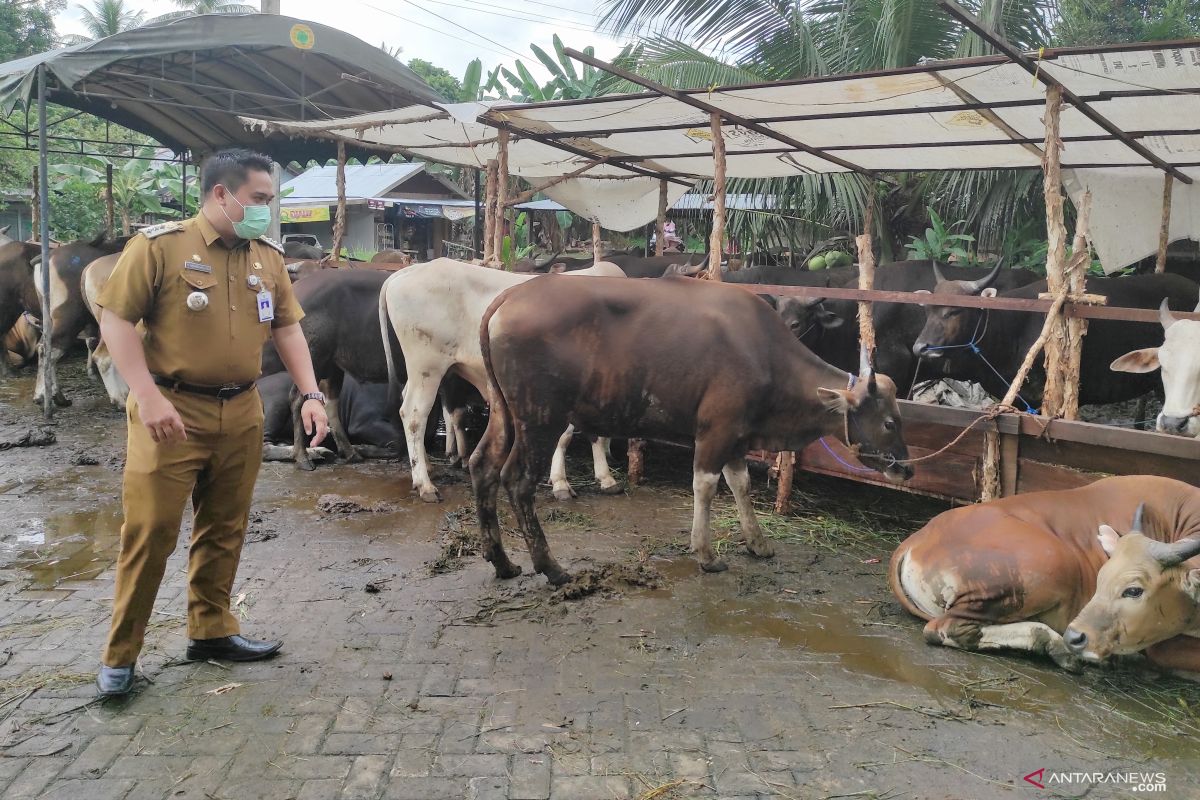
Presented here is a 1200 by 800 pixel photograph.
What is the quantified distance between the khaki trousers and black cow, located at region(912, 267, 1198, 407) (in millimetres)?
5823

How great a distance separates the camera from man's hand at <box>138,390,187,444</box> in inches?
128

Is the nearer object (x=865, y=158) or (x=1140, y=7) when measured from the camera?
(x=865, y=158)

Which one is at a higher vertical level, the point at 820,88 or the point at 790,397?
the point at 820,88

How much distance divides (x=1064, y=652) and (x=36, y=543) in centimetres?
568

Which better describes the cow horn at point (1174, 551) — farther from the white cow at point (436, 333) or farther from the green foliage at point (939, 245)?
the green foliage at point (939, 245)

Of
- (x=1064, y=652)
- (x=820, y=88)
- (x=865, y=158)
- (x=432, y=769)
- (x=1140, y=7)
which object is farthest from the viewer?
(x=1140, y=7)

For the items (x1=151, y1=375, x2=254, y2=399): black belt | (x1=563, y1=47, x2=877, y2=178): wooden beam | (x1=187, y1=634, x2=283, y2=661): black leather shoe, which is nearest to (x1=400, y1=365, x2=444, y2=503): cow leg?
(x1=563, y1=47, x2=877, y2=178): wooden beam

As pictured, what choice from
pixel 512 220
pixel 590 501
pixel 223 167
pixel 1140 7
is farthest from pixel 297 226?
pixel 223 167

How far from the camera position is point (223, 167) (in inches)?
138

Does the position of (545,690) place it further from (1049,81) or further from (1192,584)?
(1049,81)

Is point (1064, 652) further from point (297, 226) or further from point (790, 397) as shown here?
point (297, 226)

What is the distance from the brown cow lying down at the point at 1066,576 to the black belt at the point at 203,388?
3.23 m

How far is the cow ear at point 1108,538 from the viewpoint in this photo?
3781 millimetres

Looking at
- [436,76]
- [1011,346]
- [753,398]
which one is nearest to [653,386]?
[753,398]
